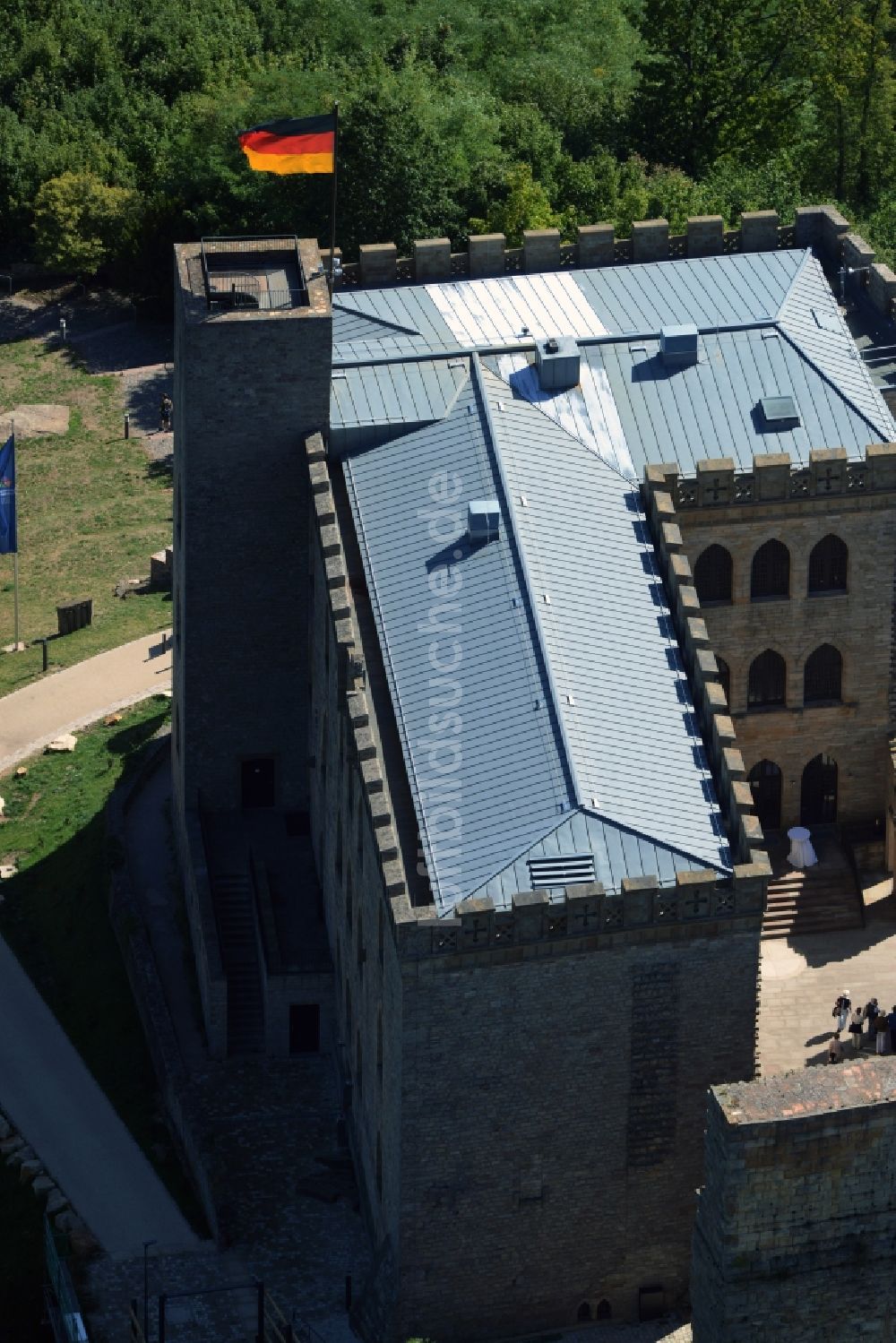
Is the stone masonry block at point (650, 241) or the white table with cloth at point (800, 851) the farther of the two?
the stone masonry block at point (650, 241)

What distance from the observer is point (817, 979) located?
97.3m

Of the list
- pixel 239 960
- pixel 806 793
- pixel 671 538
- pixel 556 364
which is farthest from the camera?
pixel 806 793

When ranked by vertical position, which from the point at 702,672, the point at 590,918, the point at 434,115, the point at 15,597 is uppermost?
the point at 434,115

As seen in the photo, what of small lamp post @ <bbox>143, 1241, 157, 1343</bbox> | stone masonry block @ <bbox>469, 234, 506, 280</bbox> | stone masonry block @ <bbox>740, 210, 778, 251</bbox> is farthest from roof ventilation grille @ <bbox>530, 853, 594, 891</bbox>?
stone masonry block @ <bbox>740, 210, 778, 251</bbox>

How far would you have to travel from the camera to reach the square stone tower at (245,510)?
95875 millimetres

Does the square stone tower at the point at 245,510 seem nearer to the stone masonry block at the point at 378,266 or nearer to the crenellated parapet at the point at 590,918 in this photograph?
the stone masonry block at the point at 378,266

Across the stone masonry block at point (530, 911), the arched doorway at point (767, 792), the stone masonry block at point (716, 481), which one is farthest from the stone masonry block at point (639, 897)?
the arched doorway at point (767, 792)

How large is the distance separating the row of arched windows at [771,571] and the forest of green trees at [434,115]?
3376 centimetres

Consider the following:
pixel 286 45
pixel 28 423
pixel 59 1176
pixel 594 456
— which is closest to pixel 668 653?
pixel 594 456

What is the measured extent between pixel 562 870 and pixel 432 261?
101 feet

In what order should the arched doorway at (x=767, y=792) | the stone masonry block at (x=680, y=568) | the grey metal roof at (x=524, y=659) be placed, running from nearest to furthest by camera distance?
the grey metal roof at (x=524, y=659), the stone masonry block at (x=680, y=568), the arched doorway at (x=767, y=792)

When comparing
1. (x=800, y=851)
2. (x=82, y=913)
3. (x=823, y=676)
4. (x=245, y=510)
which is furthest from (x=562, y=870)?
(x=82, y=913)

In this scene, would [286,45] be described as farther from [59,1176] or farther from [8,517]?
[59,1176]

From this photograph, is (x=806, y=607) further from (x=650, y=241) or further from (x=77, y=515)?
(x=77, y=515)
